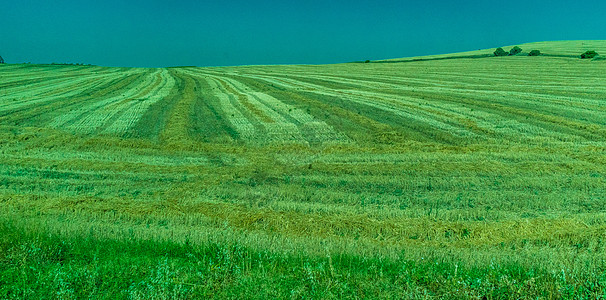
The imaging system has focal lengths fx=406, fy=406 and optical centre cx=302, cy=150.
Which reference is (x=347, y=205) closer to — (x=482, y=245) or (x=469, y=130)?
(x=482, y=245)

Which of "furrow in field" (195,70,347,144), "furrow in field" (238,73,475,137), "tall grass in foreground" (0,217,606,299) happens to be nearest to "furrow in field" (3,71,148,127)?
"furrow in field" (195,70,347,144)

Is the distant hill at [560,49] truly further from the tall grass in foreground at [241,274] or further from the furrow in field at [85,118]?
the tall grass in foreground at [241,274]

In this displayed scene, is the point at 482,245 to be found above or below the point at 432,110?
below

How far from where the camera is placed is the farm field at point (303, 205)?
475 cm

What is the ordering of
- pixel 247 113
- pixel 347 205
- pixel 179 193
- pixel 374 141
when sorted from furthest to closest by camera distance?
1. pixel 247 113
2. pixel 374 141
3. pixel 179 193
4. pixel 347 205

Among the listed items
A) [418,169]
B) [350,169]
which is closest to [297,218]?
[350,169]

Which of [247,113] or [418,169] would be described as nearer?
[418,169]

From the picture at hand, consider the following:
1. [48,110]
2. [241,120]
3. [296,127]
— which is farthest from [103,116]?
[296,127]

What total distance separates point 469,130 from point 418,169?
6.01 metres

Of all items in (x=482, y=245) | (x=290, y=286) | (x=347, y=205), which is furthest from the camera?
(x=347, y=205)

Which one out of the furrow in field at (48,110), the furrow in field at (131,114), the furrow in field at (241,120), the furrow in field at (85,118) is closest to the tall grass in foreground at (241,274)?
the furrow in field at (241,120)

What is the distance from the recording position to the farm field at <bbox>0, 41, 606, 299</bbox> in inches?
187

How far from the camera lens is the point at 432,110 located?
20031mm

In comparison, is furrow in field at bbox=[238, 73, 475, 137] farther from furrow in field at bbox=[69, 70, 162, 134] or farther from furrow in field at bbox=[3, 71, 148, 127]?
furrow in field at bbox=[3, 71, 148, 127]
